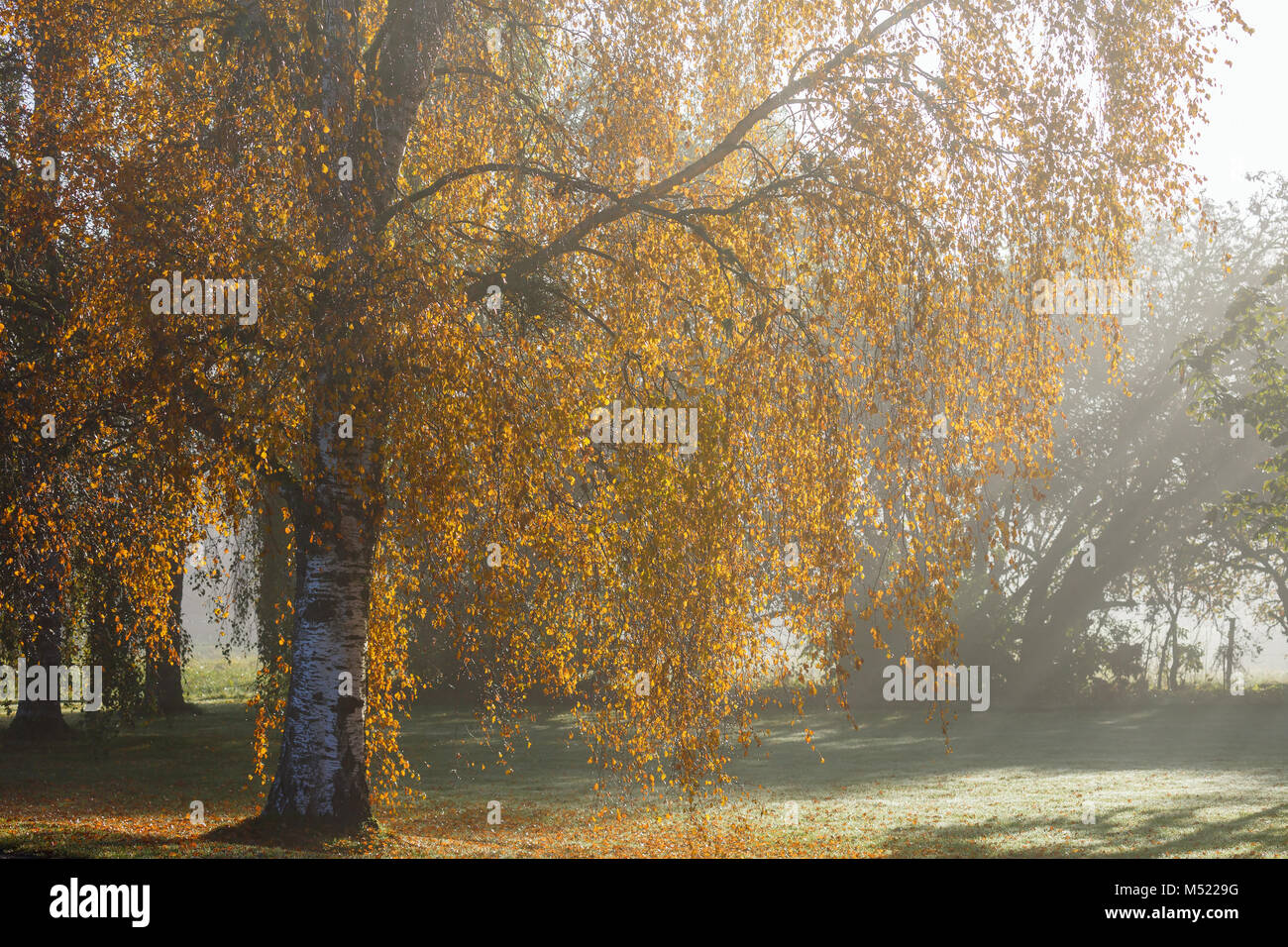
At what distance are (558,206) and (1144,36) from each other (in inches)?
199

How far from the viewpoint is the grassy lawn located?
1144cm

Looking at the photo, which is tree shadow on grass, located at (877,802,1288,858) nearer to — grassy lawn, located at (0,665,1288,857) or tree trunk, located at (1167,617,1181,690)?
grassy lawn, located at (0,665,1288,857)

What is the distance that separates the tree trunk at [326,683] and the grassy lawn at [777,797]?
48cm

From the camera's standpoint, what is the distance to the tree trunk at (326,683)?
952cm

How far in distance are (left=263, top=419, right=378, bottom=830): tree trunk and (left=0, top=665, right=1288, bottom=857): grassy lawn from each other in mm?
476

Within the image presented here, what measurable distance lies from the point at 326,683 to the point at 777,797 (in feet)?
29.4

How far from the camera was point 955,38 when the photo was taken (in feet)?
29.8

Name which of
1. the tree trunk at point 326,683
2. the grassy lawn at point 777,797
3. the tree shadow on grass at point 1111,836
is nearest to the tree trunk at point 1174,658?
the grassy lawn at point 777,797

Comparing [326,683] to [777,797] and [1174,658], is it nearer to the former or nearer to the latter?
[777,797]

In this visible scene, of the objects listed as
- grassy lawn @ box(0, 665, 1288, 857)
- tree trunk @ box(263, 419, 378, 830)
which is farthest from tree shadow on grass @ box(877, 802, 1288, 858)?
tree trunk @ box(263, 419, 378, 830)

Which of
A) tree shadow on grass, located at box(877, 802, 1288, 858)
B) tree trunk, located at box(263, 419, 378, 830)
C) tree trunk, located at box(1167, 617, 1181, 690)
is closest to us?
tree trunk, located at box(263, 419, 378, 830)

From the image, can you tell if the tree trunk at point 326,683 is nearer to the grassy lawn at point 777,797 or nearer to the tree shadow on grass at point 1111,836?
the grassy lawn at point 777,797
